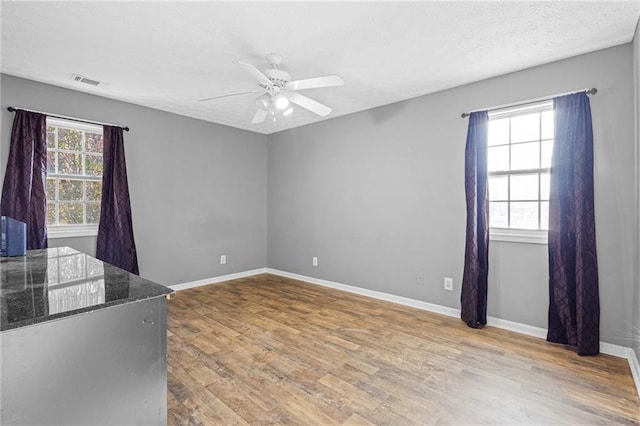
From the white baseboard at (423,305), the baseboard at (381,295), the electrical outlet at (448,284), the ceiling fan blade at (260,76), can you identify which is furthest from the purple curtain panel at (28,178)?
the electrical outlet at (448,284)

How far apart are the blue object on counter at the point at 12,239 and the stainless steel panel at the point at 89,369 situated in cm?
151

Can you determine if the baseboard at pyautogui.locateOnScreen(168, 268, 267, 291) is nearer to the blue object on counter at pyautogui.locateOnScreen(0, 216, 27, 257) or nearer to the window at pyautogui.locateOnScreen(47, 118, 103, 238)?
the window at pyautogui.locateOnScreen(47, 118, 103, 238)

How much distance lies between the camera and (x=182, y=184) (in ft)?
14.8

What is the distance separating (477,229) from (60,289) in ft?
10.6

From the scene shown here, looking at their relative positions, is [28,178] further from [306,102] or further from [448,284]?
[448,284]

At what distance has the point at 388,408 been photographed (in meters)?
1.88

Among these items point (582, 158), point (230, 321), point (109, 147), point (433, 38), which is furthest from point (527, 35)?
point (109, 147)

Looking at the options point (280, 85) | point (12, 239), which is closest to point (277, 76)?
point (280, 85)

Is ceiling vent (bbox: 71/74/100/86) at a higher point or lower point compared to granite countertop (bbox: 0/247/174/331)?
higher

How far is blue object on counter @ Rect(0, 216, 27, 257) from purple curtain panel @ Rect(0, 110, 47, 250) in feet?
4.41

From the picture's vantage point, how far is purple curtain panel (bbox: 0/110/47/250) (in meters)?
3.12

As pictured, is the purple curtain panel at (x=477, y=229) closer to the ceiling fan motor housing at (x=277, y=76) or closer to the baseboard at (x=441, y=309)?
the baseboard at (x=441, y=309)

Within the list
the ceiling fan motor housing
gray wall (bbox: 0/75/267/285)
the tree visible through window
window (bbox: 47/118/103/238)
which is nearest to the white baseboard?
gray wall (bbox: 0/75/267/285)

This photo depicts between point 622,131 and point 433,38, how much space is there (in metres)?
1.70
